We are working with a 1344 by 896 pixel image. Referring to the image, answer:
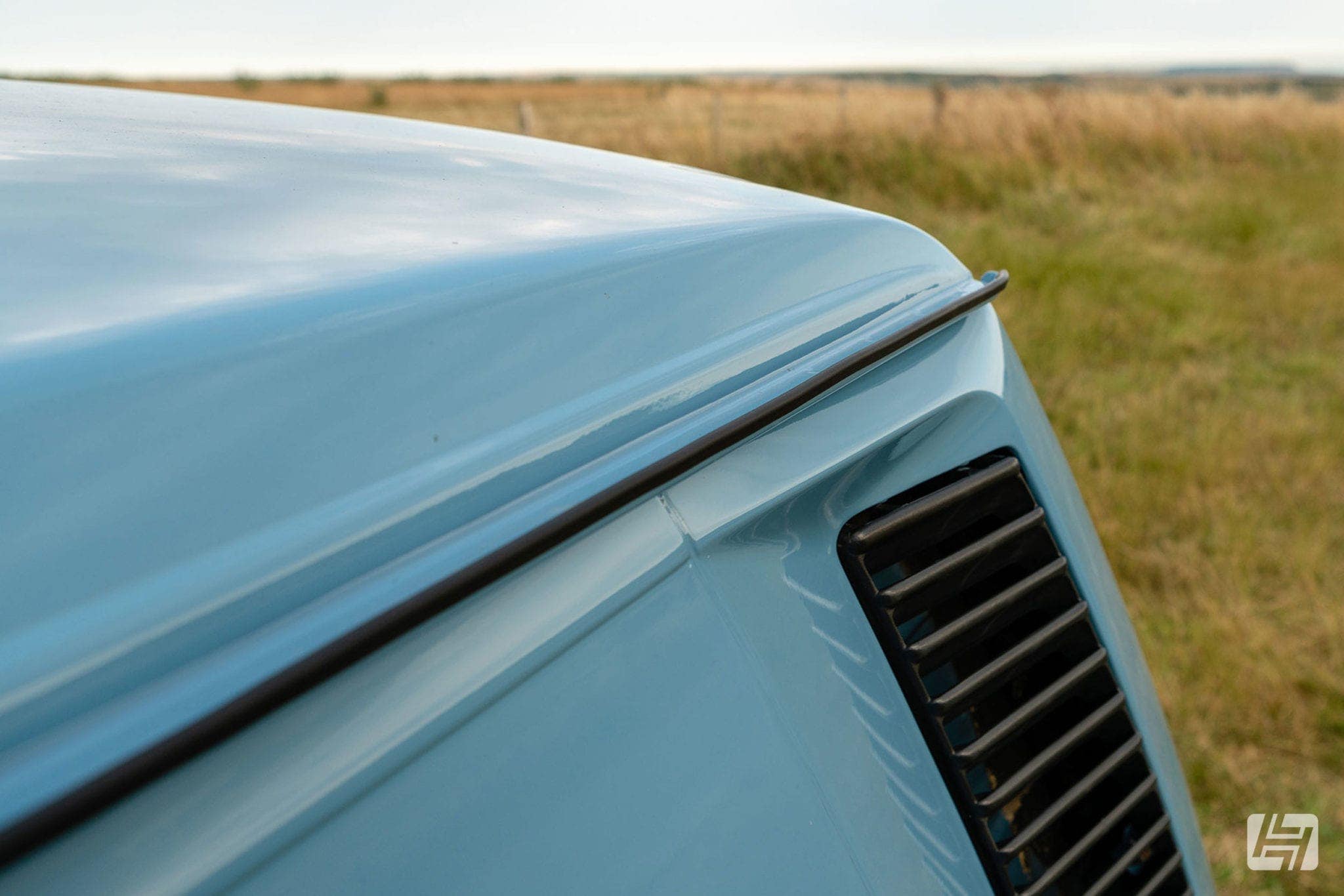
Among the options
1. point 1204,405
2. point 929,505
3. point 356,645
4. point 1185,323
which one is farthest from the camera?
point 1185,323

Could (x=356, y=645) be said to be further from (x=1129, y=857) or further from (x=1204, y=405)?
(x=1204, y=405)

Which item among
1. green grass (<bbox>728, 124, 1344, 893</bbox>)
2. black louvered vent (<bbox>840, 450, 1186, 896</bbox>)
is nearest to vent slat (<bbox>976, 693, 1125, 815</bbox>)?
black louvered vent (<bbox>840, 450, 1186, 896</bbox>)

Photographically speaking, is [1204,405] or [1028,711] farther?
[1204,405]

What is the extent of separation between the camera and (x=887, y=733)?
2.88 ft

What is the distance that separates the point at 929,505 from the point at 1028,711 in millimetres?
218

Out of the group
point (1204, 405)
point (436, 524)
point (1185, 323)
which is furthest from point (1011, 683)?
point (1185, 323)

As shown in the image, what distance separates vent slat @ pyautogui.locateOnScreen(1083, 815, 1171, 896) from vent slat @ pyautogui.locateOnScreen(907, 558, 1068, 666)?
11.1 inches

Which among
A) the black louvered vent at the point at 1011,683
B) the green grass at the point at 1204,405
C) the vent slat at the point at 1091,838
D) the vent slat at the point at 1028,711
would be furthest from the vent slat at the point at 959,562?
the green grass at the point at 1204,405

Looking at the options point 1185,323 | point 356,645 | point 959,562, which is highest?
point 356,645

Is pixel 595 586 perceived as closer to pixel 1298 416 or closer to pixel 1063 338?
pixel 1298 416

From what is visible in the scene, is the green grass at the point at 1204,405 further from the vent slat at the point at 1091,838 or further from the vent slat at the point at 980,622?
the vent slat at the point at 980,622

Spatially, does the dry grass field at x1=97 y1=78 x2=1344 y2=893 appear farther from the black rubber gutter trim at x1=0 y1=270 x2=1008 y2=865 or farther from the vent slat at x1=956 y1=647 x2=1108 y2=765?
the black rubber gutter trim at x1=0 y1=270 x2=1008 y2=865

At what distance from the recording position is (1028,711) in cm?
100

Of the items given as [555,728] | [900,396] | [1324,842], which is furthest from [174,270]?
[1324,842]
